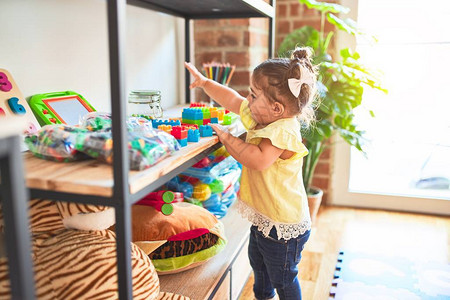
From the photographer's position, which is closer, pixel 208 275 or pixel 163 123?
pixel 163 123

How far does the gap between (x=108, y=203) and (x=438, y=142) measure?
2145 mm

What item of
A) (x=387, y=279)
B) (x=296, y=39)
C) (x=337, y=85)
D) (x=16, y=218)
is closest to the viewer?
(x=16, y=218)

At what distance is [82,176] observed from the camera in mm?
791

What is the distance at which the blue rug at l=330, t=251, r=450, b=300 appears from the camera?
1646mm

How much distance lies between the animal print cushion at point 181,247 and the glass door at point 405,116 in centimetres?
131

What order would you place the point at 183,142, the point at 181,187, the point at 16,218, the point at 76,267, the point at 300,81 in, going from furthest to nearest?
the point at 181,187 < the point at 300,81 < the point at 183,142 < the point at 76,267 < the point at 16,218

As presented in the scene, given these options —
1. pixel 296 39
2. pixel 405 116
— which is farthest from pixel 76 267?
pixel 405 116

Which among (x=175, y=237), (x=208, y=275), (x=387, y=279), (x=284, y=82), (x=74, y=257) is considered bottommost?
(x=387, y=279)

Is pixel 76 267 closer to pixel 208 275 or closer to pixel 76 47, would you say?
pixel 208 275

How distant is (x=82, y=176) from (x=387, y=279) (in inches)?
54.7

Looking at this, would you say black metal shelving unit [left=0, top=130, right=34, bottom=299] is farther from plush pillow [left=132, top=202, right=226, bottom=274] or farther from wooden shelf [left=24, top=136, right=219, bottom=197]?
plush pillow [left=132, top=202, right=226, bottom=274]

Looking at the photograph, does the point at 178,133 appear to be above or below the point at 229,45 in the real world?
below

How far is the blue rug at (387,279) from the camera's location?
1646 mm

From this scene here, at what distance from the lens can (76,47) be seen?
1358 millimetres
